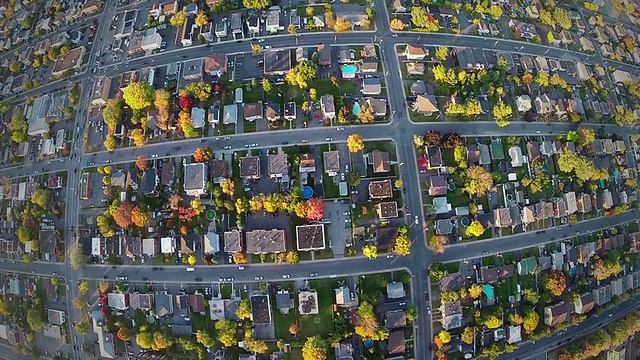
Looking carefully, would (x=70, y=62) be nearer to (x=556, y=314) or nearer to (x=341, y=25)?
(x=341, y=25)

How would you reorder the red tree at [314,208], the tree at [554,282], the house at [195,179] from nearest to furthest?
the red tree at [314,208], the house at [195,179], the tree at [554,282]

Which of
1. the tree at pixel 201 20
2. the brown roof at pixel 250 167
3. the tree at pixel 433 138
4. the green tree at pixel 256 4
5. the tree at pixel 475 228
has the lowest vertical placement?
the tree at pixel 475 228

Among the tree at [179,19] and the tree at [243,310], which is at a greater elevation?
the tree at [179,19]

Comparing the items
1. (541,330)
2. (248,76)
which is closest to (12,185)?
(248,76)

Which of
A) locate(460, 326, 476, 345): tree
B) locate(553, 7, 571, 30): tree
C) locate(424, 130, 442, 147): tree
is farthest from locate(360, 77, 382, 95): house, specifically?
locate(553, 7, 571, 30): tree

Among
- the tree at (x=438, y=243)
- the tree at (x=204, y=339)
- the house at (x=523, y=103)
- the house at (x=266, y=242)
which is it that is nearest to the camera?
the tree at (x=204, y=339)

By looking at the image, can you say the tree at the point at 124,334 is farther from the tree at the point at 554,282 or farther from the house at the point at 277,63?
the tree at the point at 554,282

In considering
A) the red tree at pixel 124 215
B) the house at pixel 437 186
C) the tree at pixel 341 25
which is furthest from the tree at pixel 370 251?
the tree at pixel 341 25
